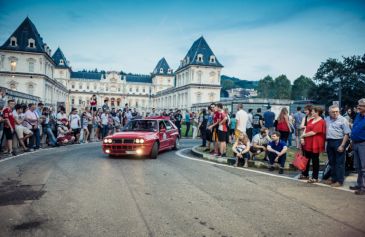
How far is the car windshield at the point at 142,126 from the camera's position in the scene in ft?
39.4

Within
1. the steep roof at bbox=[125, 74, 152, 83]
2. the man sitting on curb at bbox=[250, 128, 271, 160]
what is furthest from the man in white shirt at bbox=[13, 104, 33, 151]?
the steep roof at bbox=[125, 74, 152, 83]

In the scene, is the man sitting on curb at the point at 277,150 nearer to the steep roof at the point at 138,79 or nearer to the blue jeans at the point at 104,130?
the blue jeans at the point at 104,130

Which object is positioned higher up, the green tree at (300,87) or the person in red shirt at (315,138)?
the green tree at (300,87)

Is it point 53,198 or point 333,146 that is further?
point 333,146

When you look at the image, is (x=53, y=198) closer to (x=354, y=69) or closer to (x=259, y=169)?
(x=259, y=169)

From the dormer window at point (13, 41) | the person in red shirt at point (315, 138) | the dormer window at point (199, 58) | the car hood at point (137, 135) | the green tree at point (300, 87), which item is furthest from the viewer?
the green tree at point (300, 87)

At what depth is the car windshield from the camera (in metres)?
12.0

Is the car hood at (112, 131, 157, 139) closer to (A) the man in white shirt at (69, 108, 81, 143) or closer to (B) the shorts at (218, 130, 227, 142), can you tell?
(B) the shorts at (218, 130, 227, 142)

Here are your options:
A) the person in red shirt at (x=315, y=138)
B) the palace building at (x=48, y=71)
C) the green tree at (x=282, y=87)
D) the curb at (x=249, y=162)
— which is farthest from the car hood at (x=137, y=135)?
the green tree at (x=282, y=87)

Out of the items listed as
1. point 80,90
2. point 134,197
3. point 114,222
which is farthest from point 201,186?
point 80,90

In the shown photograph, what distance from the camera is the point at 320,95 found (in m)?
67.6

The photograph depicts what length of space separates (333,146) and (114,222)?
5825 mm

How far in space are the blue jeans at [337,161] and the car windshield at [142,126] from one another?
Answer: 258 inches

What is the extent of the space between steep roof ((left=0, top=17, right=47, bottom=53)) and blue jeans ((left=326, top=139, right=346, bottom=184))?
66296 mm
